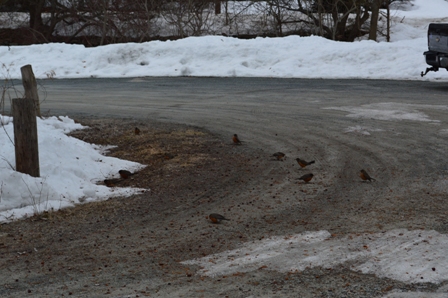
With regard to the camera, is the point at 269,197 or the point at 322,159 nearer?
the point at 269,197

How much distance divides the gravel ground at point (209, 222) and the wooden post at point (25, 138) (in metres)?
0.94

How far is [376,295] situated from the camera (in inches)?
182

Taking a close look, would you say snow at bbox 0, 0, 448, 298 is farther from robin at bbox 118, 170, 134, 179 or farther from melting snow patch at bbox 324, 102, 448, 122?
robin at bbox 118, 170, 134, 179

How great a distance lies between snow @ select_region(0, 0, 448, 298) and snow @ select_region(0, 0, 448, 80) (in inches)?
1.3

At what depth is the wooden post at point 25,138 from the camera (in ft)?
25.3

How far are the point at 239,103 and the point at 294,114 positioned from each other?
2.00 m

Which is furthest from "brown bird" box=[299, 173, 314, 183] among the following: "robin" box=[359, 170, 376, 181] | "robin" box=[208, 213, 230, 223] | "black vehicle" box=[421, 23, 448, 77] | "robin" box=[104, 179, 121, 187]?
"black vehicle" box=[421, 23, 448, 77]

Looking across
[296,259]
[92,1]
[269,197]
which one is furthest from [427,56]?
[92,1]

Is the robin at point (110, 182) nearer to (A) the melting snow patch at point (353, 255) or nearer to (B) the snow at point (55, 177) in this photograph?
(B) the snow at point (55, 177)

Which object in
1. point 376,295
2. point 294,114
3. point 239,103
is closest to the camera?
point 376,295

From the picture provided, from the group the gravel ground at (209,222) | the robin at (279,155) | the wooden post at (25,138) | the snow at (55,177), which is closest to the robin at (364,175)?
the gravel ground at (209,222)

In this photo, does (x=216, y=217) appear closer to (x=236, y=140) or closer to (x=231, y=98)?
(x=236, y=140)

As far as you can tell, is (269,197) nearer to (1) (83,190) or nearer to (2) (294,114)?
(1) (83,190)

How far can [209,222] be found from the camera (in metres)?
6.64
